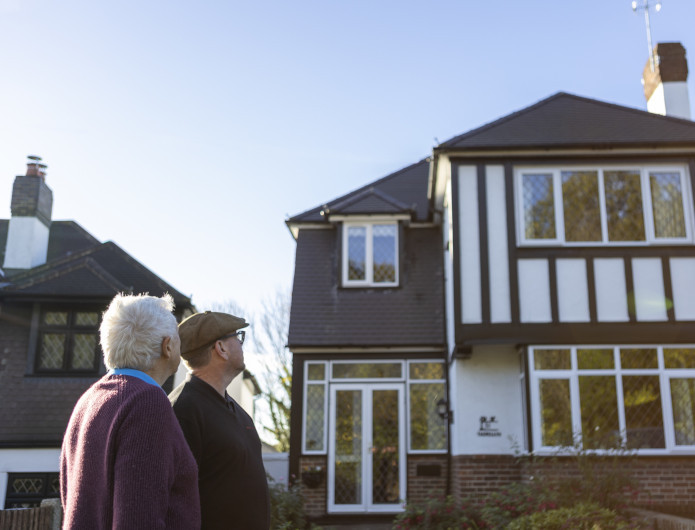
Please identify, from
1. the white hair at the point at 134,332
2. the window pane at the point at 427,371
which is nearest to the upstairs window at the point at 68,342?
the window pane at the point at 427,371

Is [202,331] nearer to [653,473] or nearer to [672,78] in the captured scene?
[653,473]

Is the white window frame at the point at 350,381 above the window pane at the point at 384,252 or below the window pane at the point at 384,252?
below

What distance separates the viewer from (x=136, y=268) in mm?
14352

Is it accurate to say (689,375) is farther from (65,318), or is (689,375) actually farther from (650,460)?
(65,318)

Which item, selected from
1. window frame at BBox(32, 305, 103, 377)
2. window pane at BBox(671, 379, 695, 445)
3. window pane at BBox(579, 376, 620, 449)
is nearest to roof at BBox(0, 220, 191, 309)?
window frame at BBox(32, 305, 103, 377)

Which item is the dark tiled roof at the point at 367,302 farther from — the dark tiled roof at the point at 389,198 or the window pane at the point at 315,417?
the window pane at the point at 315,417

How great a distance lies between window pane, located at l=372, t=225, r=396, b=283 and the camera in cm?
1385

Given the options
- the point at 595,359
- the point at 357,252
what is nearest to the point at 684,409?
the point at 595,359

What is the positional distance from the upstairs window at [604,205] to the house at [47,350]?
6.78 metres

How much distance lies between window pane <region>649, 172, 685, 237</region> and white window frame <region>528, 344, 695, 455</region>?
6.08ft

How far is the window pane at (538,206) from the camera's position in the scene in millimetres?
11078

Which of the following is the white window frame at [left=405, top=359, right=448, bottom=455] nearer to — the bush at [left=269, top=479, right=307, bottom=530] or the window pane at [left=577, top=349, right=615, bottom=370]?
the window pane at [left=577, top=349, right=615, bottom=370]

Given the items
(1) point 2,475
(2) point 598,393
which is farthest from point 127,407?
(1) point 2,475

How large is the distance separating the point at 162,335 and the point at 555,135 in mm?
10019
